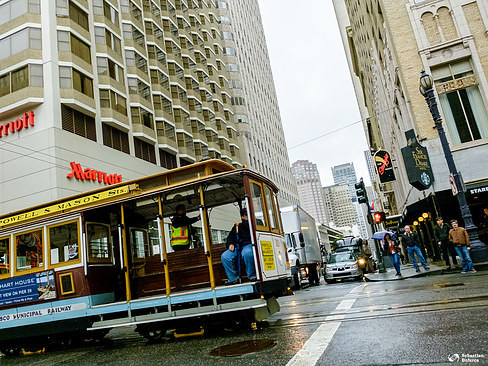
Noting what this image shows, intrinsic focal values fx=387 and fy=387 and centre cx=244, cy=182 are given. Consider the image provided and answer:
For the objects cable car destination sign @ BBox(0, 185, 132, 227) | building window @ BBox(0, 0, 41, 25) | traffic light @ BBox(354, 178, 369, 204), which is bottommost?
cable car destination sign @ BBox(0, 185, 132, 227)

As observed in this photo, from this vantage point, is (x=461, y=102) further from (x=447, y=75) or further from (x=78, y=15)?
(x=78, y=15)

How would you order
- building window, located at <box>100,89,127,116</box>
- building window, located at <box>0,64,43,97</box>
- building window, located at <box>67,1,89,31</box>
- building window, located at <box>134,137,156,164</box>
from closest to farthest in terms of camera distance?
building window, located at <box>0,64,43,97</box>, building window, located at <box>67,1,89,31</box>, building window, located at <box>100,89,127,116</box>, building window, located at <box>134,137,156,164</box>

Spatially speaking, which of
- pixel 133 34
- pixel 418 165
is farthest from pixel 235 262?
pixel 133 34

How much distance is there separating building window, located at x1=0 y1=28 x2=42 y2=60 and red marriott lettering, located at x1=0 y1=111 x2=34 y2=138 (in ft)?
14.6

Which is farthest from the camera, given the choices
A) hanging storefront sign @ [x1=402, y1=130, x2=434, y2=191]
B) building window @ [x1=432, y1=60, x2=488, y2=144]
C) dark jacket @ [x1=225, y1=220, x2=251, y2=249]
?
building window @ [x1=432, y1=60, x2=488, y2=144]

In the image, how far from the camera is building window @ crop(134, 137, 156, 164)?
101ft

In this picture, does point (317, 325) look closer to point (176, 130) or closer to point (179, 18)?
point (176, 130)

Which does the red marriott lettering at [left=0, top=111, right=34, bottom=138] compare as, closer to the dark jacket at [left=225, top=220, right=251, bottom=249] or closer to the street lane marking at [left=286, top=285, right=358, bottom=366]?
the dark jacket at [left=225, top=220, right=251, bottom=249]

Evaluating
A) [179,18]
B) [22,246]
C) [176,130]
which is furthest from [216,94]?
[22,246]

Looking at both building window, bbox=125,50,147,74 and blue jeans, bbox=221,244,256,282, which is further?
building window, bbox=125,50,147,74

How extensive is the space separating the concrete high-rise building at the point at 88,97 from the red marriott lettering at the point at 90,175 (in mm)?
92

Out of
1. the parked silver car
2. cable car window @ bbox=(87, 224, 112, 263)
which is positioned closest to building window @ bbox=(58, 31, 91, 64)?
cable car window @ bbox=(87, 224, 112, 263)

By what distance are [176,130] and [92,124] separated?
12.5 metres

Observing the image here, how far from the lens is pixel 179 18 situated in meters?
45.4
